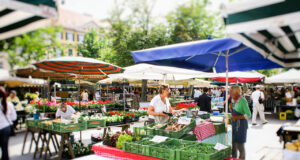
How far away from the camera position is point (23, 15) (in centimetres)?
138

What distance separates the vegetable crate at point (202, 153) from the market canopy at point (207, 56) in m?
1.38

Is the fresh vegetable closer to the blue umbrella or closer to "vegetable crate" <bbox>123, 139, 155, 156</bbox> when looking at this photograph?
"vegetable crate" <bbox>123, 139, 155, 156</bbox>

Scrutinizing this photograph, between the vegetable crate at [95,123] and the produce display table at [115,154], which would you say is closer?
the produce display table at [115,154]

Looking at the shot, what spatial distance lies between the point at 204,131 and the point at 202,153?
200cm

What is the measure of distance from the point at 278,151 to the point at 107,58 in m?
17.5

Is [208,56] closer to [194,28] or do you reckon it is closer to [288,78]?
[288,78]

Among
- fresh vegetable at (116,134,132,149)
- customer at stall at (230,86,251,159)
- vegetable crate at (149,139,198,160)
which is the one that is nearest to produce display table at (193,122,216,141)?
customer at stall at (230,86,251,159)

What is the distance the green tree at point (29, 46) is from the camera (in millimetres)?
1488

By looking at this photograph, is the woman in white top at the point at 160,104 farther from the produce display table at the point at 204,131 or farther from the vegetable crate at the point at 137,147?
the vegetable crate at the point at 137,147

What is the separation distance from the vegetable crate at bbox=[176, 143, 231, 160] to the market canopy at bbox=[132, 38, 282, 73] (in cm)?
138

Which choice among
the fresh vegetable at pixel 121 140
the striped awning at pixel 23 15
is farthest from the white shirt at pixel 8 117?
the fresh vegetable at pixel 121 140

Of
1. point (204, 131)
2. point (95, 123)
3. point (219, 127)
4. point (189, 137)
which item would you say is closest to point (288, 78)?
point (219, 127)

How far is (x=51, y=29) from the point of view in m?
1.54

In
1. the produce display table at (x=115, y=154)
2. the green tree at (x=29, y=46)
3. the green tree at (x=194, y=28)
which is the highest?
the green tree at (x=194, y=28)
